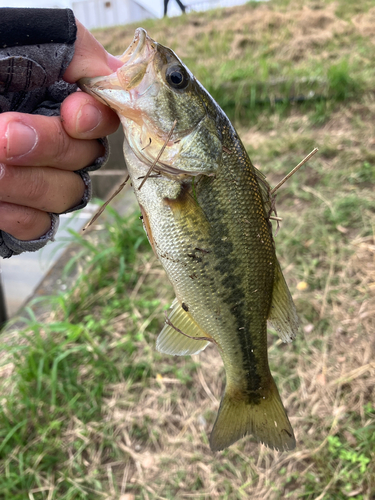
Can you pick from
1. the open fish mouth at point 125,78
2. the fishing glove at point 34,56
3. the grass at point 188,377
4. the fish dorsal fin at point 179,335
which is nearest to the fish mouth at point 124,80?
the open fish mouth at point 125,78

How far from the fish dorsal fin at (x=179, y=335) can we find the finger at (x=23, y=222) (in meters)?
0.65

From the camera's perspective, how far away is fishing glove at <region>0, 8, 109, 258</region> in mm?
1141

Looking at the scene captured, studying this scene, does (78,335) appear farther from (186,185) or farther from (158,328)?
(186,185)

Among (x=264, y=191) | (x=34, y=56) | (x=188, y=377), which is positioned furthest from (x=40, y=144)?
(x=188, y=377)

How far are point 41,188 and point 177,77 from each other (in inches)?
26.2

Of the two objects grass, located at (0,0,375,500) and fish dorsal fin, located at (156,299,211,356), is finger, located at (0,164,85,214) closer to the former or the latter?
fish dorsal fin, located at (156,299,211,356)

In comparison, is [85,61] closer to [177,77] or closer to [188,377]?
[177,77]

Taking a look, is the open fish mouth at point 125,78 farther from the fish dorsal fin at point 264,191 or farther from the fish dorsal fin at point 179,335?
the fish dorsal fin at point 179,335

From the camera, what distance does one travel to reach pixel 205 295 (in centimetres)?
139

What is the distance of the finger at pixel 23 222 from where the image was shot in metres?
1.39

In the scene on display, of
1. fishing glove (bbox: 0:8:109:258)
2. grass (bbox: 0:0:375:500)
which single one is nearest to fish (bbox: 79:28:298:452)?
fishing glove (bbox: 0:8:109:258)

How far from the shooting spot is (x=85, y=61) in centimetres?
128

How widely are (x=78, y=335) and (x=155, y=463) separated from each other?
114 cm

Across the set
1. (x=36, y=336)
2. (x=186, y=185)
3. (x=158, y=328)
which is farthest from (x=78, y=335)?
(x=186, y=185)
